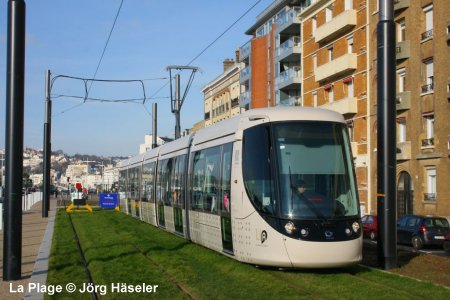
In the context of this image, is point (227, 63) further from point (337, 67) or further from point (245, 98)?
point (337, 67)

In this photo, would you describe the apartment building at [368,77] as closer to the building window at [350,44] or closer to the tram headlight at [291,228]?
the building window at [350,44]

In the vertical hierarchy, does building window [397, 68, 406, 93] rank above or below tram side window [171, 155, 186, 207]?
above

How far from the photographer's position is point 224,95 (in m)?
79.6

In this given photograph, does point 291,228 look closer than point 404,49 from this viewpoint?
Yes

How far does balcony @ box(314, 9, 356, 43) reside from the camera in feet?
151

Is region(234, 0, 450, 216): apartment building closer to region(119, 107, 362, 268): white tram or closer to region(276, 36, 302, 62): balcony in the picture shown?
region(276, 36, 302, 62): balcony

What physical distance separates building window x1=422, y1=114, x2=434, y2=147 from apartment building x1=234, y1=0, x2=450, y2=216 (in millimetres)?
56

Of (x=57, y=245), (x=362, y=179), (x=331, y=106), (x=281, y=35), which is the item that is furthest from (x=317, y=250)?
(x=281, y=35)

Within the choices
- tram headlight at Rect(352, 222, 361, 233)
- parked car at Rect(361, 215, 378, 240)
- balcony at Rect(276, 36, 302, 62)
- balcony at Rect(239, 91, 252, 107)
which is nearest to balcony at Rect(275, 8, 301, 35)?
balcony at Rect(276, 36, 302, 62)

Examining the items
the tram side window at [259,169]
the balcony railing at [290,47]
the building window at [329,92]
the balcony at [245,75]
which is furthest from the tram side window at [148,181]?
the balcony at [245,75]

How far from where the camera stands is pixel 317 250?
11.7 meters

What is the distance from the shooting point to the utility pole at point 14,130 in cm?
1169

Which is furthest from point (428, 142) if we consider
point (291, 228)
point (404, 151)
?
point (291, 228)

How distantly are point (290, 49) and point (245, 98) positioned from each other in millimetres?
11568
